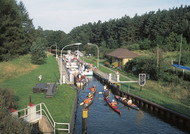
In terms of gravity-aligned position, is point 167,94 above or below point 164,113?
above

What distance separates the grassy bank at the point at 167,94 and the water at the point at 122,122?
101 inches

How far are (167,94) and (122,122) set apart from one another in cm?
1002

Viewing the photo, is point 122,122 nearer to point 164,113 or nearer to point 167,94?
point 164,113

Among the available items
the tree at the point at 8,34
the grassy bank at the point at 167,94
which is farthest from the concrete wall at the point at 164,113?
the tree at the point at 8,34

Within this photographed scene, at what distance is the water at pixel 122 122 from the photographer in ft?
61.9

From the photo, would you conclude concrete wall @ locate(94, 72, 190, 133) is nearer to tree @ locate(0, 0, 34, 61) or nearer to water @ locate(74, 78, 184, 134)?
water @ locate(74, 78, 184, 134)

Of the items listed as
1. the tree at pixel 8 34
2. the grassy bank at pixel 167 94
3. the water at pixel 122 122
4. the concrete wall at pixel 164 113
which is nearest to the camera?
the water at pixel 122 122

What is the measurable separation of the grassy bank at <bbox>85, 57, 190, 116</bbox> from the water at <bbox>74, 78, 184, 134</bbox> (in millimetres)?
2578

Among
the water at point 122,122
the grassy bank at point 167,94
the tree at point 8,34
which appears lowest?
the water at point 122,122

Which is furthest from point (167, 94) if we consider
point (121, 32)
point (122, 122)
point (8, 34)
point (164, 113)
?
point (121, 32)

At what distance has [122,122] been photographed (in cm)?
2073

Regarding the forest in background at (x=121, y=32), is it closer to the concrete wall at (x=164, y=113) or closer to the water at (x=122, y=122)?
the concrete wall at (x=164, y=113)

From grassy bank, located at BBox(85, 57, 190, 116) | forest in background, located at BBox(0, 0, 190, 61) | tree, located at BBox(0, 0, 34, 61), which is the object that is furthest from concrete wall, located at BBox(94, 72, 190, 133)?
tree, located at BBox(0, 0, 34, 61)

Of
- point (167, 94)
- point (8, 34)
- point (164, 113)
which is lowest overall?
point (164, 113)
